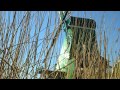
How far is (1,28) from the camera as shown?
1216 millimetres
